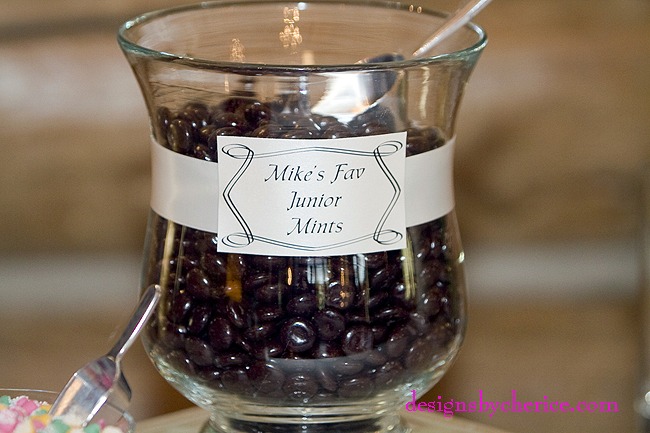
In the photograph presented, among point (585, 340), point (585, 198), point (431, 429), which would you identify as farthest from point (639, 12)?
point (431, 429)

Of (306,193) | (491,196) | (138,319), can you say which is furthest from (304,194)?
(491,196)

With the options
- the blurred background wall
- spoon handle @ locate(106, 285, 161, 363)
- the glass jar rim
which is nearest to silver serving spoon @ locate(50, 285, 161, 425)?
spoon handle @ locate(106, 285, 161, 363)

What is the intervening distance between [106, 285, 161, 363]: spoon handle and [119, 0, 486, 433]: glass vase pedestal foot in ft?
0.04

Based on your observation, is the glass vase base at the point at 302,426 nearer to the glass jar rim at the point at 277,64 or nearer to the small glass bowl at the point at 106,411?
the small glass bowl at the point at 106,411

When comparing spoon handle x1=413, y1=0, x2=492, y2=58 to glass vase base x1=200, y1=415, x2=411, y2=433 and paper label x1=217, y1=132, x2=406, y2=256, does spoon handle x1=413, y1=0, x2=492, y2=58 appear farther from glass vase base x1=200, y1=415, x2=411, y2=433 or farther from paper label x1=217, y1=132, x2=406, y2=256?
glass vase base x1=200, y1=415, x2=411, y2=433

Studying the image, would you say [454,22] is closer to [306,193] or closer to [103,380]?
[306,193]

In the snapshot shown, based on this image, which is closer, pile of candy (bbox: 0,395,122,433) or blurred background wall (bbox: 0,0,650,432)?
pile of candy (bbox: 0,395,122,433)

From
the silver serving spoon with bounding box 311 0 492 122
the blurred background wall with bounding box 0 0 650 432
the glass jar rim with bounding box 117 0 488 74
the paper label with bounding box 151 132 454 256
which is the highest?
the glass jar rim with bounding box 117 0 488 74

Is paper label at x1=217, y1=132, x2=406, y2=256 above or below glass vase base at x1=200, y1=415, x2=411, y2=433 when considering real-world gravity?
above

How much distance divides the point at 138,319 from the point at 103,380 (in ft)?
0.13

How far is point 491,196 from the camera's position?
1.04 m

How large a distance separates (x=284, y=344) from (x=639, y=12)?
738 mm

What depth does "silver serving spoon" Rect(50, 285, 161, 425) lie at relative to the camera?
500mm

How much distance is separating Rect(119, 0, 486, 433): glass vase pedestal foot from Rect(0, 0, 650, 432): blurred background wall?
19.4 inches
